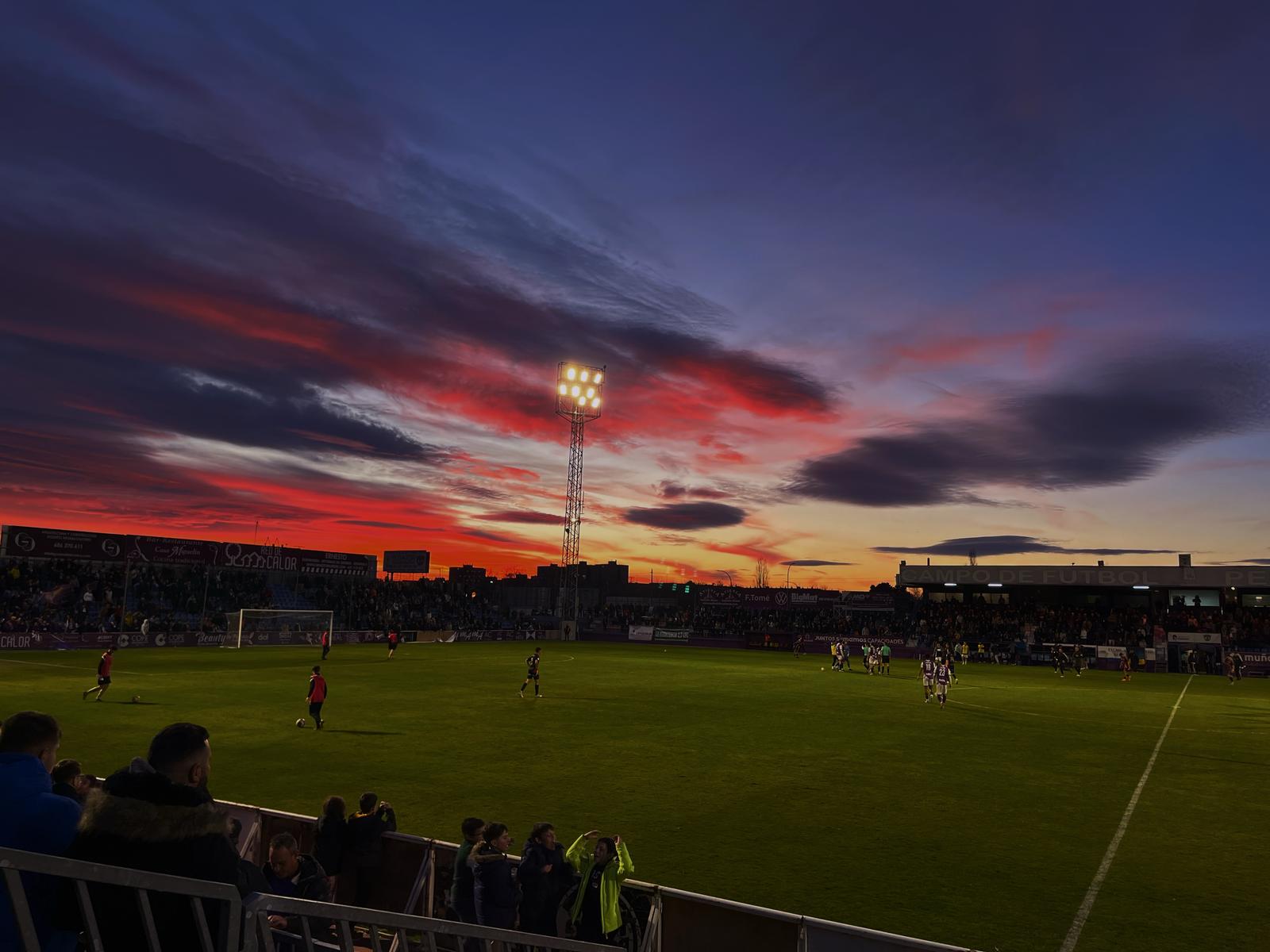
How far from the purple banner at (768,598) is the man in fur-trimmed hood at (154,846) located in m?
86.1

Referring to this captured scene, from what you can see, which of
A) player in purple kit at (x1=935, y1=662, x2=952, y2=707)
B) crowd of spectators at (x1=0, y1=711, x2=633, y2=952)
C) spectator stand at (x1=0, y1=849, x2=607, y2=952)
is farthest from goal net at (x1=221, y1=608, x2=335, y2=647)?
spectator stand at (x1=0, y1=849, x2=607, y2=952)

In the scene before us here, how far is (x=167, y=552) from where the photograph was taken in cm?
6122

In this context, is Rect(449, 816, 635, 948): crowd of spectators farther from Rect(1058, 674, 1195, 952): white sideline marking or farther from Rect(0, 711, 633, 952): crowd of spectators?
Rect(1058, 674, 1195, 952): white sideline marking

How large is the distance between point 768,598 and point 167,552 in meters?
55.6

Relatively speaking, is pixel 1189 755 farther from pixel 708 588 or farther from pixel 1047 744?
pixel 708 588

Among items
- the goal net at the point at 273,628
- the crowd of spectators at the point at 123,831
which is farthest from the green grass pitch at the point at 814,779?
the goal net at the point at 273,628

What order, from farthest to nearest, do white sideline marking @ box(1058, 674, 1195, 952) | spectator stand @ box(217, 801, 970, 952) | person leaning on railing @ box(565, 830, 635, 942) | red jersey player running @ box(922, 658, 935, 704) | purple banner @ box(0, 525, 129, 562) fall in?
purple banner @ box(0, 525, 129, 562) → red jersey player running @ box(922, 658, 935, 704) → white sideline marking @ box(1058, 674, 1195, 952) → person leaning on railing @ box(565, 830, 635, 942) → spectator stand @ box(217, 801, 970, 952)

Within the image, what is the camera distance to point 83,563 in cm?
6419

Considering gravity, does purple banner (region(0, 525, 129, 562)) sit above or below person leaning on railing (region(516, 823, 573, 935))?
above

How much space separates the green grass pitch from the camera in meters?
10.7

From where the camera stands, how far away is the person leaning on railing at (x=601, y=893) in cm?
785

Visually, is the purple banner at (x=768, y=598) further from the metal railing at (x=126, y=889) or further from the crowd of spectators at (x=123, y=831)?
the metal railing at (x=126, y=889)

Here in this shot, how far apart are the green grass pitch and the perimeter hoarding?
24693 millimetres

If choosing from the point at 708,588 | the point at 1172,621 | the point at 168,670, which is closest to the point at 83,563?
the point at 168,670
